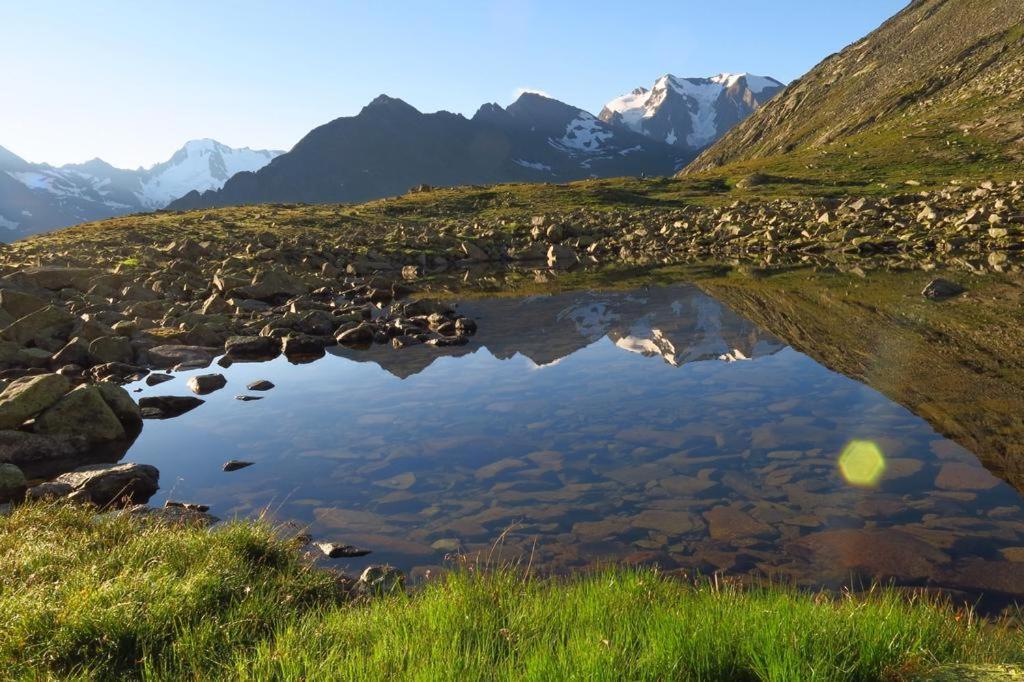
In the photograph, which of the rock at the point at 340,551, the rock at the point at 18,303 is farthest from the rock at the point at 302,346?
the rock at the point at 340,551

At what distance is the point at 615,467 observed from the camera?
398 inches

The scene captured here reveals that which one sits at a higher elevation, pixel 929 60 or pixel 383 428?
pixel 929 60

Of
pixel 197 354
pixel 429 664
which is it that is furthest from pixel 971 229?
pixel 429 664

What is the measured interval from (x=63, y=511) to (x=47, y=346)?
45.0ft

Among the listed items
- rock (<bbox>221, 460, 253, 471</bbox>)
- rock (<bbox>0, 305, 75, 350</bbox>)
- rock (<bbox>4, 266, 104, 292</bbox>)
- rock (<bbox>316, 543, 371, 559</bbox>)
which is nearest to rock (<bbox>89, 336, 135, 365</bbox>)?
rock (<bbox>0, 305, 75, 350</bbox>)

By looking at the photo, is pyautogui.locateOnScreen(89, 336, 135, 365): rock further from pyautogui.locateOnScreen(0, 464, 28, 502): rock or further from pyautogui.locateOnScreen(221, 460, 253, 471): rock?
pyautogui.locateOnScreen(221, 460, 253, 471): rock

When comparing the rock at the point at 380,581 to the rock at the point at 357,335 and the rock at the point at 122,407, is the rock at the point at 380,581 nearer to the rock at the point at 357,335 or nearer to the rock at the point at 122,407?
the rock at the point at 122,407

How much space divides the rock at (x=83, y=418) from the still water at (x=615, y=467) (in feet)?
2.64

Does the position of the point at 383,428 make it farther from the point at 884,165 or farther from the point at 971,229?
the point at 884,165

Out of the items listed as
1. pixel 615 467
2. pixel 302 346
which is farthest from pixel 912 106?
pixel 615 467

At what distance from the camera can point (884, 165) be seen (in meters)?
80.4

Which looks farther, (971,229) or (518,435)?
(971,229)

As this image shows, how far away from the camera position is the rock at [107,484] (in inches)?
370

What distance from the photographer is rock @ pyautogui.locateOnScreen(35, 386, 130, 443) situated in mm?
11828
